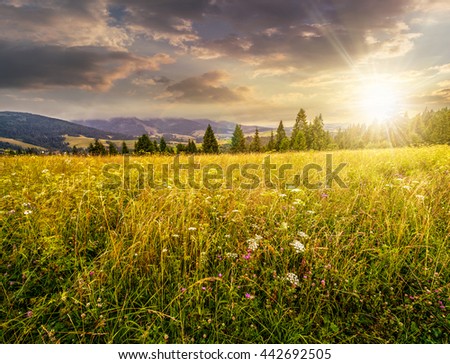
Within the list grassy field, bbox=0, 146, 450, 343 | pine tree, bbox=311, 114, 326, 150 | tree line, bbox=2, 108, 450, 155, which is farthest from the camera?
pine tree, bbox=311, 114, 326, 150

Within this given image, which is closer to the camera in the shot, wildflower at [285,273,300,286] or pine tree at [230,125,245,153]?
wildflower at [285,273,300,286]

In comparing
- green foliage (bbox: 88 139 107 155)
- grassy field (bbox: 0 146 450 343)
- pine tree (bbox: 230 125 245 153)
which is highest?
pine tree (bbox: 230 125 245 153)

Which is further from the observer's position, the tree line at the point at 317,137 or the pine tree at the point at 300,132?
the pine tree at the point at 300,132

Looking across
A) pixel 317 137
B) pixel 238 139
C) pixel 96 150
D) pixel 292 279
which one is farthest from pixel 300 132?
pixel 292 279

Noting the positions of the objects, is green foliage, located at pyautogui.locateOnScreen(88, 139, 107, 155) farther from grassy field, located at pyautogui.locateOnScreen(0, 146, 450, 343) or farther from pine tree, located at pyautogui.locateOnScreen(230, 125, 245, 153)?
pine tree, located at pyautogui.locateOnScreen(230, 125, 245, 153)

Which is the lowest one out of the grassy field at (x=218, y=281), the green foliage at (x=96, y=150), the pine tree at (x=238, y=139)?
the grassy field at (x=218, y=281)

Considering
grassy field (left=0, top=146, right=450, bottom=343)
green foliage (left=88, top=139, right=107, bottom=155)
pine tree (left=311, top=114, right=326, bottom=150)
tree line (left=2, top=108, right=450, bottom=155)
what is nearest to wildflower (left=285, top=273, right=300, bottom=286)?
grassy field (left=0, top=146, right=450, bottom=343)

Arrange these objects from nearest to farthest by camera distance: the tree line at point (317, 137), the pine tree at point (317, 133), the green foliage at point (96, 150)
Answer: the green foliage at point (96, 150)
the tree line at point (317, 137)
the pine tree at point (317, 133)

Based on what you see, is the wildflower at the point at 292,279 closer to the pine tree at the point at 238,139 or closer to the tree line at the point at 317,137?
the tree line at the point at 317,137

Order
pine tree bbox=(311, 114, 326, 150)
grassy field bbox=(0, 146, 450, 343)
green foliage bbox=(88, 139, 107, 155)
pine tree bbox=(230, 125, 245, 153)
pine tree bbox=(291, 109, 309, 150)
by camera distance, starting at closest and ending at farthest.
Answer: grassy field bbox=(0, 146, 450, 343), green foliage bbox=(88, 139, 107, 155), pine tree bbox=(291, 109, 309, 150), pine tree bbox=(311, 114, 326, 150), pine tree bbox=(230, 125, 245, 153)

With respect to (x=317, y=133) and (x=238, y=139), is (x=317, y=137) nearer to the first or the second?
(x=317, y=133)

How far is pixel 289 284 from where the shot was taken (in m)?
1.96

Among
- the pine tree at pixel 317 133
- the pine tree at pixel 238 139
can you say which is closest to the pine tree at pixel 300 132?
the pine tree at pixel 317 133

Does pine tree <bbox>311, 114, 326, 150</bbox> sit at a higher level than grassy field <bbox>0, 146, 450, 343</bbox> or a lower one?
higher
